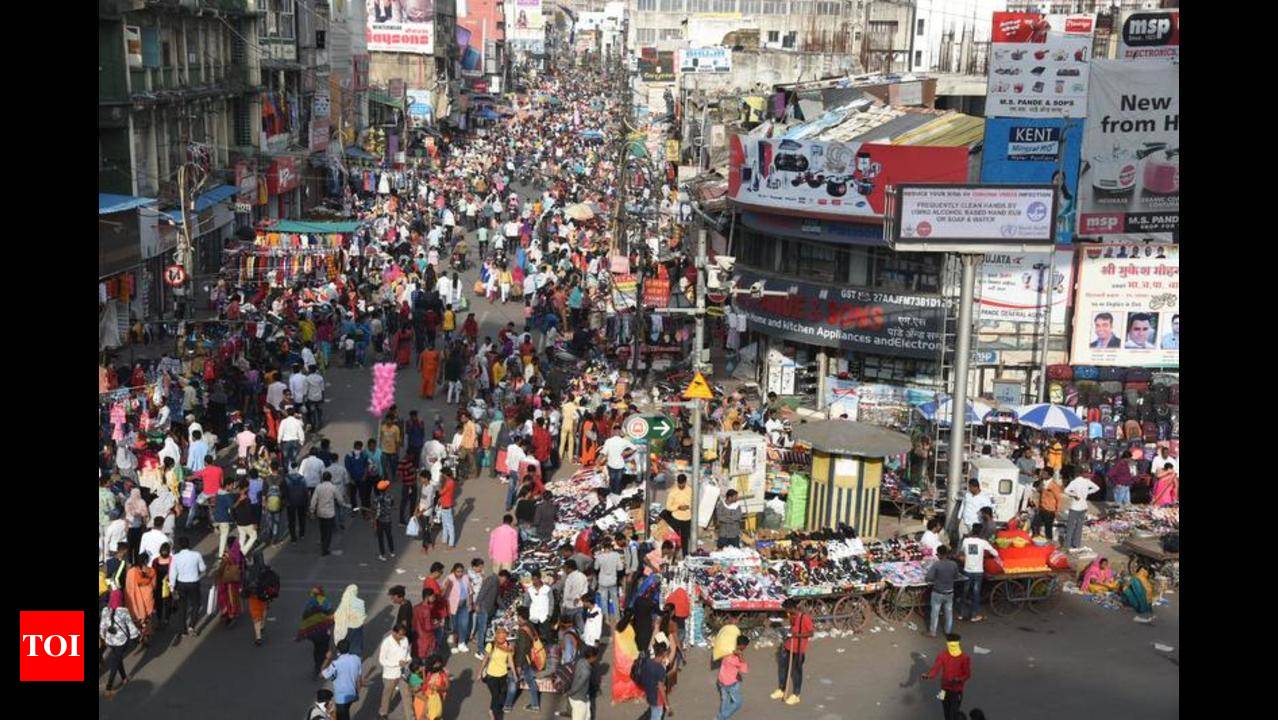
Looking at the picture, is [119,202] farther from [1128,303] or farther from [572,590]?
[1128,303]

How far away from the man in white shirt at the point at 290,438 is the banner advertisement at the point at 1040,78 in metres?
13.8

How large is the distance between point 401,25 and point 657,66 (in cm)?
1895

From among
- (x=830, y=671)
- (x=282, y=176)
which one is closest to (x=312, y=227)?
(x=282, y=176)

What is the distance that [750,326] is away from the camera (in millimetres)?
29688

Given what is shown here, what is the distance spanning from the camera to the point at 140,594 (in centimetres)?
1595

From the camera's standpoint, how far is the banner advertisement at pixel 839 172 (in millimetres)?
26734

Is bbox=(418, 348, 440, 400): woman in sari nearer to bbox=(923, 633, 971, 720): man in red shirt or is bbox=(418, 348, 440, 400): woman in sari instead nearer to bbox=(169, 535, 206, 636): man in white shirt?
bbox=(169, 535, 206, 636): man in white shirt

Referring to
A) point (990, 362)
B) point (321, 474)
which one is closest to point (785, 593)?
point (321, 474)

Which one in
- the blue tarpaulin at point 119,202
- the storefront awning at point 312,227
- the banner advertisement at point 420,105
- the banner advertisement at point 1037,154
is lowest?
the storefront awning at point 312,227

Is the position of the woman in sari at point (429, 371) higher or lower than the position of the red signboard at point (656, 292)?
lower

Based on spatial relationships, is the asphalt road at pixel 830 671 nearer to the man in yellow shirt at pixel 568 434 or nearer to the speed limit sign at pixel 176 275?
the man in yellow shirt at pixel 568 434

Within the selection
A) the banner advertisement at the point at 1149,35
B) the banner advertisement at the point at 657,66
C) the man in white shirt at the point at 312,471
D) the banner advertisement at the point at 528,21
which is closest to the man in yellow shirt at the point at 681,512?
the man in white shirt at the point at 312,471

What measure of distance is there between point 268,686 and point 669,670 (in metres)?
4.42

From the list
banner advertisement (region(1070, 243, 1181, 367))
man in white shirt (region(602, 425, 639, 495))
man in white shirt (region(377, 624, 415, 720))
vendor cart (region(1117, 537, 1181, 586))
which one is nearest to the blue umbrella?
vendor cart (region(1117, 537, 1181, 586))
